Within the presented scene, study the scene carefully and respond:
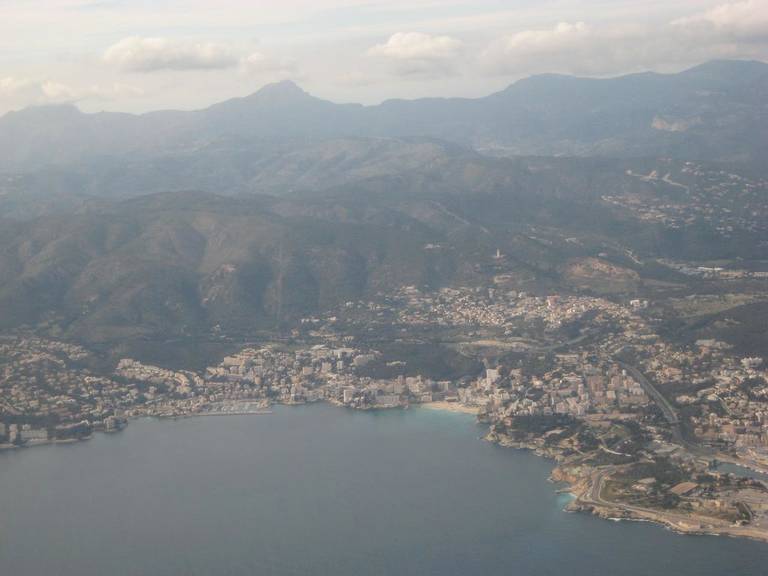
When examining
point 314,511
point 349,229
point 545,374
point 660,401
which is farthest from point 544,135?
point 314,511

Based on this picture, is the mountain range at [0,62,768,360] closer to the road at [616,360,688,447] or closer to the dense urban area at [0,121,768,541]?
the dense urban area at [0,121,768,541]

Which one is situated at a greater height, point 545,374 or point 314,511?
point 314,511

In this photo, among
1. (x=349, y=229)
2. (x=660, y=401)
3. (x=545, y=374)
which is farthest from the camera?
(x=349, y=229)

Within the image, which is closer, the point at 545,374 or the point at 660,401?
the point at 660,401

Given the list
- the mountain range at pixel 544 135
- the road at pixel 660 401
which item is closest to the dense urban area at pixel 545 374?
the road at pixel 660 401

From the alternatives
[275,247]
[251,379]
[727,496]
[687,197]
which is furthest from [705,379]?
[687,197]

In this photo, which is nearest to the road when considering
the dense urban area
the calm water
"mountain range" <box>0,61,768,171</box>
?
the dense urban area

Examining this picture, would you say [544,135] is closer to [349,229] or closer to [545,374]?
[349,229]

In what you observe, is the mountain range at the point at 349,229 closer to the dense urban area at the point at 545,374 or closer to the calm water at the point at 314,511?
the dense urban area at the point at 545,374

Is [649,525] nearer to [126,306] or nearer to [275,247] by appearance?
[126,306]
